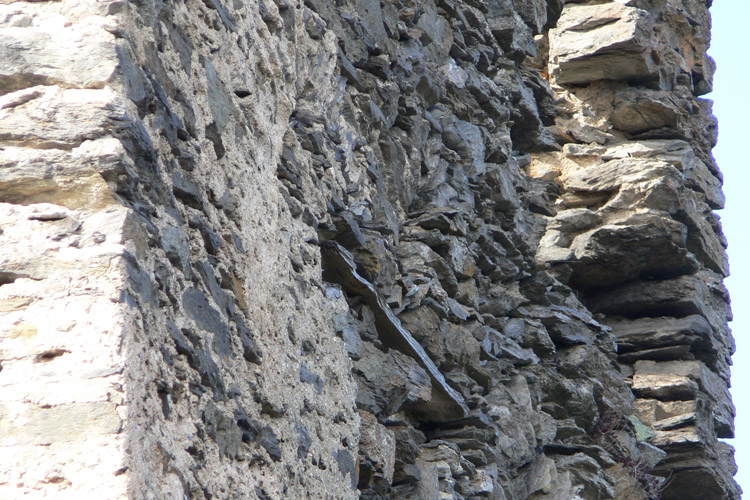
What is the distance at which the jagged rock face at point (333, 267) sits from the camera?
2.77m

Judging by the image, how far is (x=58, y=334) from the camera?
105 inches

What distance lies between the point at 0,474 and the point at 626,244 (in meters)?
10.8

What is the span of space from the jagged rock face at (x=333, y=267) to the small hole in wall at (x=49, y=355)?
0.06ft

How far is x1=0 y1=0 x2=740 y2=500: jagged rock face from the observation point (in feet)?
9.07

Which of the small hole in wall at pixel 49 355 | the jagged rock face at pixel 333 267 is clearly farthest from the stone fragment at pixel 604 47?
the small hole in wall at pixel 49 355

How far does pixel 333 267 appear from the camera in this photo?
17.6 ft

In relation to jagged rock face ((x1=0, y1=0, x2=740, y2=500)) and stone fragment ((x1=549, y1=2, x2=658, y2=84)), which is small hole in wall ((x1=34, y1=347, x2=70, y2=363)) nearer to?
jagged rock face ((x1=0, y1=0, x2=740, y2=500))

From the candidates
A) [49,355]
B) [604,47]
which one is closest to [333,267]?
[49,355]

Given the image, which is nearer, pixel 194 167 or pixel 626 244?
pixel 194 167

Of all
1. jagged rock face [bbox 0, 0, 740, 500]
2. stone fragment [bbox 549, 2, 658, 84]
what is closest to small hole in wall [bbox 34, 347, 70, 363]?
jagged rock face [bbox 0, 0, 740, 500]

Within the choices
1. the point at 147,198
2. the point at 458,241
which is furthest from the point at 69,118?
the point at 458,241

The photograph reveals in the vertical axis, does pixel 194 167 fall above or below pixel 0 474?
above

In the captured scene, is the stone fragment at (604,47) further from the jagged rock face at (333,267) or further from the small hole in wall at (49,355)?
the small hole in wall at (49,355)

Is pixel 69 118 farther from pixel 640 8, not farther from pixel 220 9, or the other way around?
pixel 640 8
